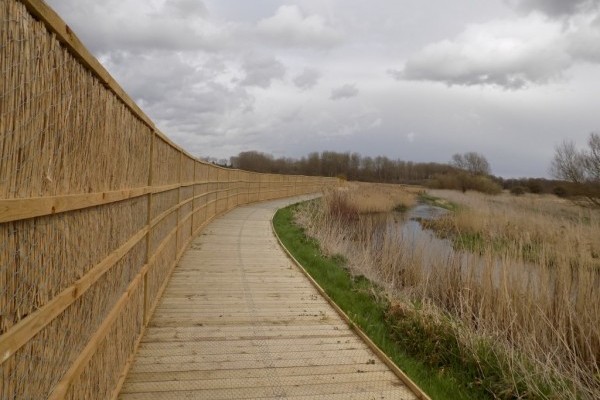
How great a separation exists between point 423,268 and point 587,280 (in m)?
2.81

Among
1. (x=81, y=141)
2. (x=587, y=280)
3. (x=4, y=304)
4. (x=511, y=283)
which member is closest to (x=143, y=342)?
(x=81, y=141)

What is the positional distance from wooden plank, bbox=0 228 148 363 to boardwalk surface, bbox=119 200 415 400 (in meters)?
1.23

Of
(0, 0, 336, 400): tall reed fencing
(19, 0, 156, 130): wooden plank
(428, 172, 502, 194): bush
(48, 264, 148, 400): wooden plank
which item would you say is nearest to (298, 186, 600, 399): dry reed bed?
(48, 264, 148, 400): wooden plank

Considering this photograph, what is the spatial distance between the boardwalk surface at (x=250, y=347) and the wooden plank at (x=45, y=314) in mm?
1225

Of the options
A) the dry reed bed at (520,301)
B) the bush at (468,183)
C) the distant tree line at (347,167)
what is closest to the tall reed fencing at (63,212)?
the dry reed bed at (520,301)

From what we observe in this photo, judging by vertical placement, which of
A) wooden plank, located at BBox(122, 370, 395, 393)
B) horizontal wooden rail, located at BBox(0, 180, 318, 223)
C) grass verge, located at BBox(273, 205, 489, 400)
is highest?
horizontal wooden rail, located at BBox(0, 180, 318, 223)

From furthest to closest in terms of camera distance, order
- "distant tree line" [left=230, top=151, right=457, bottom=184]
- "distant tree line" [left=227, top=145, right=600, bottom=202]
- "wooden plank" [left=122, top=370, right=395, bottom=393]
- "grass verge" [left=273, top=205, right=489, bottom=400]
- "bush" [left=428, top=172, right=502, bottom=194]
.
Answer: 1. "distant tree line" [left=230, top=151, right=457, bottom=184]
2. "bush" [left=428, top=172, right=502, bottom=194]
3. "distant tree line" [left=227, top=145, right=600, bottom=202]
4. "grass verge" [left=273, top=205, right=489, bottom=400]
5. "wooden plank" [left=122, top=370, right=395, bottom=393]

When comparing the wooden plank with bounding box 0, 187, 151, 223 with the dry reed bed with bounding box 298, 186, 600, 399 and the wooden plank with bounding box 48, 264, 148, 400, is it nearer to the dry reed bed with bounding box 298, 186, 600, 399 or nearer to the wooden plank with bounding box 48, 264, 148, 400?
the wooden plank with bounding box 48, 264, 148, 400

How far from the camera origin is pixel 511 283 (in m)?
5.97

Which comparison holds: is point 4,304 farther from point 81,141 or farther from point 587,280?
point 587,280

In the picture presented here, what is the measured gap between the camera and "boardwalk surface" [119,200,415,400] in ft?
11.3

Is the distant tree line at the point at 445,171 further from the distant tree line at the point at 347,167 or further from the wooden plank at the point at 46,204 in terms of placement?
the wooden plank at the point at 46,204

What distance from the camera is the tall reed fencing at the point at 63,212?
4.88ft

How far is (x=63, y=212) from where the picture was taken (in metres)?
2.02
